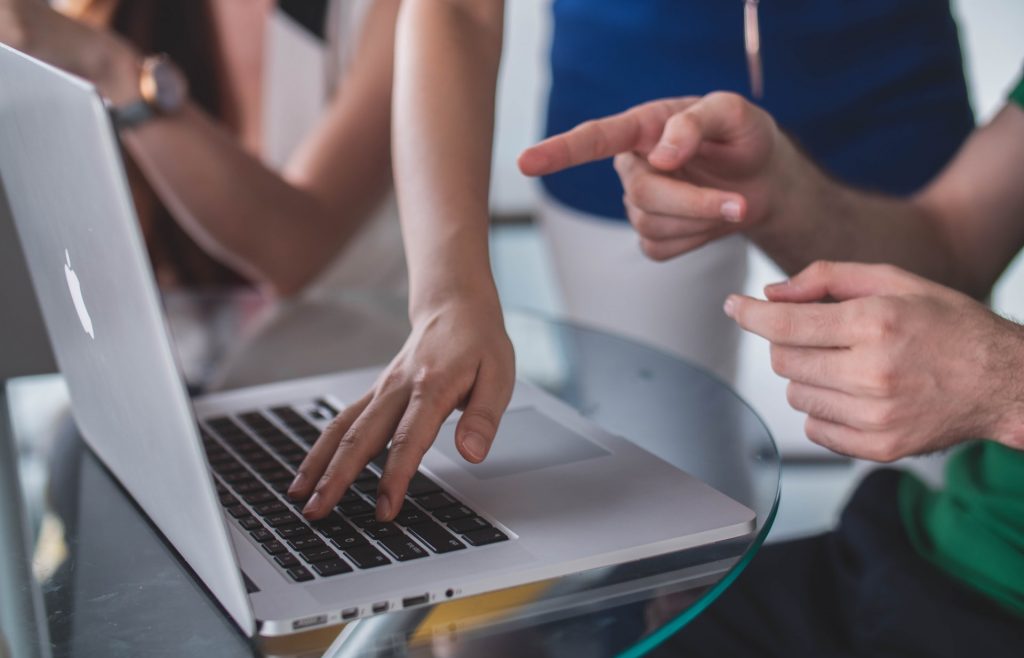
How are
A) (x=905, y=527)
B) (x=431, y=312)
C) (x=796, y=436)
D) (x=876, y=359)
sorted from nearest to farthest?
(x=876, y=359) < (x=431, y=312) < (x=905, y=527) < (x=796, y=436)

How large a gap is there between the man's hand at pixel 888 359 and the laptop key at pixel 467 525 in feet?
0.88

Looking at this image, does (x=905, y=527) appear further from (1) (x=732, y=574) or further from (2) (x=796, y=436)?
(2) (x=796, y=436)

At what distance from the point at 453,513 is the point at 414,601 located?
107 millimetres

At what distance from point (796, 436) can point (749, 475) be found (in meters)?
1.73

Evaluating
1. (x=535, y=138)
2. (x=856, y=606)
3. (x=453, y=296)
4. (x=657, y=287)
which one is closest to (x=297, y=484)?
(x=453, y=296)

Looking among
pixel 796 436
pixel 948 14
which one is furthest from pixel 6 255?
pixel 796 436

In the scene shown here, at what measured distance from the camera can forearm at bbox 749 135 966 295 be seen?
118 cm

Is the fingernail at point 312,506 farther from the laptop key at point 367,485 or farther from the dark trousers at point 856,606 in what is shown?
the dark trousers at point 856,606

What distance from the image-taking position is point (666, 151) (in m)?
0.95

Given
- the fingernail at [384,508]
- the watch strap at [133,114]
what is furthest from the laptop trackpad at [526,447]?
the watch strap at [133,114]

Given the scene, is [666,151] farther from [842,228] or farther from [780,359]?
[842,228]

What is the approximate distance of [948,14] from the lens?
164cm

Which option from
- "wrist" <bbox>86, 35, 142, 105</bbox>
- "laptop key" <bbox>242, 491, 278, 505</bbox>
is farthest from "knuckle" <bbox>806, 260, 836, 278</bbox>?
"wrist" <bbox>86, 35, 142, 105</bbox>

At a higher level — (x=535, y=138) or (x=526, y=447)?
(x=526, y=447)
